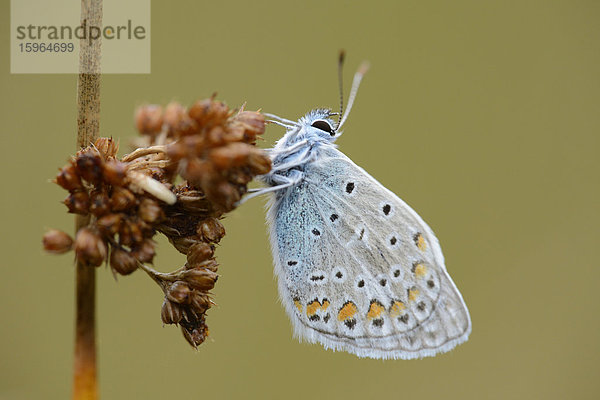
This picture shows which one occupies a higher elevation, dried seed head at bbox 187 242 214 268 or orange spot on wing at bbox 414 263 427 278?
dried seed head at bbox 187 242 214 268

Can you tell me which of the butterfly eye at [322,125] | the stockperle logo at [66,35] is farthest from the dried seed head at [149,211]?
the stockperle logo at [66,35]

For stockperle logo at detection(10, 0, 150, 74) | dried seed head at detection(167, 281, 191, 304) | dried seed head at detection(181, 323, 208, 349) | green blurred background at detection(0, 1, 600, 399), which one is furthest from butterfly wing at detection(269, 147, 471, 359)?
stockperle logo at detection(10, 0, 150, 74)

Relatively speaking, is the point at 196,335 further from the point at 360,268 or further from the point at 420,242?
the point at 420,242

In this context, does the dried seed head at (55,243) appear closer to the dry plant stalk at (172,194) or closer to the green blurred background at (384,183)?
the dry plant stalk at (172,194)

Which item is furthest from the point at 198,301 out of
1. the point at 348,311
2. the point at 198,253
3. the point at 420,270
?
the point at 420,270

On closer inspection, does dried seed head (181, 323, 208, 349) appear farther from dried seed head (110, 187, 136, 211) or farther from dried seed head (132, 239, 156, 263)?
dried seed head (110, 187, 136, 211)

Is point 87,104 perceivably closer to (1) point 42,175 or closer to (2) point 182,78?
(1) point 42,175
